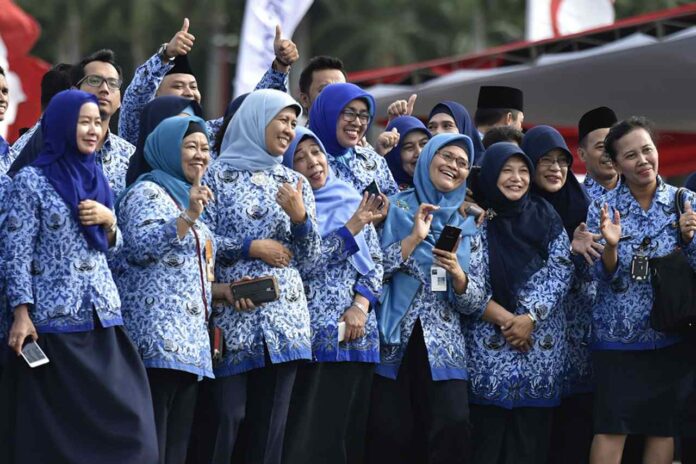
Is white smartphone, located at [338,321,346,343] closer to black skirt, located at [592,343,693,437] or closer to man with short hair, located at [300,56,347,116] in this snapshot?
black skirt, located at [592,343,693,437]

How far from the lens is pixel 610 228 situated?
21.9 feet

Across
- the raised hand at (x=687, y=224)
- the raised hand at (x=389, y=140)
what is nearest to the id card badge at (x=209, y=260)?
the raised hand at (x=389, y=140)

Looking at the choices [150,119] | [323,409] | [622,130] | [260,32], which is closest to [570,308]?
[622,130]

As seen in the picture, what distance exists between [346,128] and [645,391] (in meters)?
1.92

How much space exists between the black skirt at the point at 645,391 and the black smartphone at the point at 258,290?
5.81 feet

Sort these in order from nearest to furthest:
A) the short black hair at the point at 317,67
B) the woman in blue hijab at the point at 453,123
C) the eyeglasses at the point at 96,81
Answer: the eyeglasses at the point at 96,81, the woman in blue hijab at the point at 453,123, the short black hair at the point at 317,67

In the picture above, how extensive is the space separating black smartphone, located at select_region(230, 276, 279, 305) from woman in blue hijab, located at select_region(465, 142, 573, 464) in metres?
1.25

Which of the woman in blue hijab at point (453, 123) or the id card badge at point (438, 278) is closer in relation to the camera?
the id card badge at point (438, 278)

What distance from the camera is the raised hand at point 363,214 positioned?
6477 mm

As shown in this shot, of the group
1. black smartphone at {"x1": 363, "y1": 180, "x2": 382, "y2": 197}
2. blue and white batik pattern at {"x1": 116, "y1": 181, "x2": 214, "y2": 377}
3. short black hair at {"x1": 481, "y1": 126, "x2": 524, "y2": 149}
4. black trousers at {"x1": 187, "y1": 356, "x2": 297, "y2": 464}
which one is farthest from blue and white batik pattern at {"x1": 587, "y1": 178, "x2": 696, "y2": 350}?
blue and white batik pattern at {"x1": 116, "y1": 181, "x2": 214, "y2": 377}

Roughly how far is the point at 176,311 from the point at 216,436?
1.98 feet

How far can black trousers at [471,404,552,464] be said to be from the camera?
22.7 feet

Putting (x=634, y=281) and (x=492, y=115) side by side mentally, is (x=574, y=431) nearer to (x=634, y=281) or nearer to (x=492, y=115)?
(x=634, y=281)

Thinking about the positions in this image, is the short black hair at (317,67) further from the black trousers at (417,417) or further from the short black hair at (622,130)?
the black trousers at (417,417)
